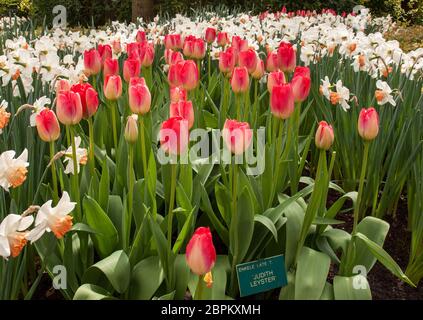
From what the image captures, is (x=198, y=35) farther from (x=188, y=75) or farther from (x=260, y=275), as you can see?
(x=260, y=275)

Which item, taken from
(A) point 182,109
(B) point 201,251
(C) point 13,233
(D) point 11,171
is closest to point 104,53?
(A) point 182,109

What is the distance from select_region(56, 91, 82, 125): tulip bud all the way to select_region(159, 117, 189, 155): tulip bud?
1.06 ft

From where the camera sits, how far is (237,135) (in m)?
1.42

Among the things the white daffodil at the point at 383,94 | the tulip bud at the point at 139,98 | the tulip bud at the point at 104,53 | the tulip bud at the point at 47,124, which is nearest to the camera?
the tulip bud at the point at 47,124

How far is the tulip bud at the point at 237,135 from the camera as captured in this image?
1.42 m

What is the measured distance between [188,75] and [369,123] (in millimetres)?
743

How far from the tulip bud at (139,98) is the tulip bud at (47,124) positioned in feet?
0.77

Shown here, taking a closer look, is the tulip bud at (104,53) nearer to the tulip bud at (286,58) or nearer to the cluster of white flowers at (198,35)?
the cluster of white flowers at (198,35)

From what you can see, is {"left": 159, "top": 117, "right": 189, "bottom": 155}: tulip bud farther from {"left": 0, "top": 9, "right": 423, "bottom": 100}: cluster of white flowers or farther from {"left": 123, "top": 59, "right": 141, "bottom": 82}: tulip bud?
{"left": 0, "top": 9, "right": 423, "bottom": 100}: cluster of white flowers

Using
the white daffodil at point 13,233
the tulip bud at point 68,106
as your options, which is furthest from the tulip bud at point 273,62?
the white daffodil at point 13,233

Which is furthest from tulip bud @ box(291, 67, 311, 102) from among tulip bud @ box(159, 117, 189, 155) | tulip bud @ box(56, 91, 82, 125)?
tulip bud @ box(56, 91, 82, 125)
